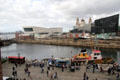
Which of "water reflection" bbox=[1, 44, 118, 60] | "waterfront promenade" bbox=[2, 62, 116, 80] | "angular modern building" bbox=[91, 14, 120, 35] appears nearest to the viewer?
"waterfront promenade" bbox=[2, 62, 116, 80]

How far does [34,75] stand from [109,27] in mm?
82409

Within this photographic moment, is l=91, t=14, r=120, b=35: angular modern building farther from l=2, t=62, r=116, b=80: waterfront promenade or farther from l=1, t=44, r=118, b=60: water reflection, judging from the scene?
l=2, t=62, r=116, b=80: waterfront promenade

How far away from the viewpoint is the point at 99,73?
2062cm

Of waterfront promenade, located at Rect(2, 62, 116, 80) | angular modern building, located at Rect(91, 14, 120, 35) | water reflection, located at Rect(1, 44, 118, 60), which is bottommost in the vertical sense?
water reflection, located at Rect(1, 44, 118, 60)

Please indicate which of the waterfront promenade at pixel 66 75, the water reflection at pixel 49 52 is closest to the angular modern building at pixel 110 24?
the water reflection at pixel 49 52

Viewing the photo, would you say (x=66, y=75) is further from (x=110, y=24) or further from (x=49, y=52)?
(x=110, y=24)

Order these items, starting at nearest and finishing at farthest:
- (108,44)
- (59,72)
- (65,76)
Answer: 1. (65,76)
2. (59,72)
3. (108,44)

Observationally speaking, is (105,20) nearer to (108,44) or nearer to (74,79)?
(108,44)

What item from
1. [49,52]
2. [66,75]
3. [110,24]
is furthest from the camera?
[110,24]

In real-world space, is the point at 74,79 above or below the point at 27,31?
below

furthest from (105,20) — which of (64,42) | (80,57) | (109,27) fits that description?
(80,57)

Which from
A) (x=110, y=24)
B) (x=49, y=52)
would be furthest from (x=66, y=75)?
(x=110, y=24)

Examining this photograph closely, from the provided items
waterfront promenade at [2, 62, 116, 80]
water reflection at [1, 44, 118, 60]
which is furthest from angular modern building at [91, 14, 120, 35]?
waterfront promenade at [2, 62, 116, 80]

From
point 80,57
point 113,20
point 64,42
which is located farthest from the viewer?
point 64,42
